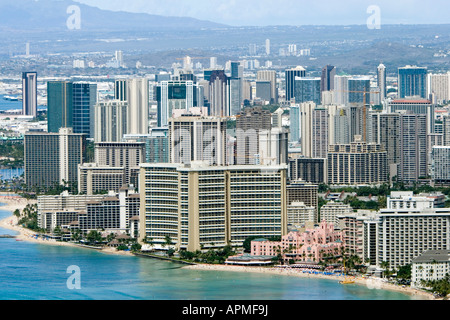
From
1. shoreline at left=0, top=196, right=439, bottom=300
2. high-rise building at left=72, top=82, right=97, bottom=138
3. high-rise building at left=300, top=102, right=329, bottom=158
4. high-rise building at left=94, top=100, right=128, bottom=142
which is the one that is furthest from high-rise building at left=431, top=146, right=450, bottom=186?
high-rise building at left=72, top=82, right=97, bottom=138

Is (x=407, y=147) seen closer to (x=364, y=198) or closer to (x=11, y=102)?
(x=364, y=198)

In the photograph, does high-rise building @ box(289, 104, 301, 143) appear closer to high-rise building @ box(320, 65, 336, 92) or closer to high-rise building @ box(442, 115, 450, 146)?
high-rise building @ box(442, 115, 450, 146)

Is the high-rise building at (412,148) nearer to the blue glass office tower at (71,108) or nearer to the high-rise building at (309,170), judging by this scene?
the high-rise building at (309,170)

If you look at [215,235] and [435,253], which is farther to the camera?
[215,235]

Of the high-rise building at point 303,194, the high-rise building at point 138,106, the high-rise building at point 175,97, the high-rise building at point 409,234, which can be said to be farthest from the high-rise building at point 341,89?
the high-rise building at point 409,234
